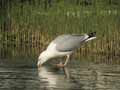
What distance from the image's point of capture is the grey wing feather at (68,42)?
15950 mm

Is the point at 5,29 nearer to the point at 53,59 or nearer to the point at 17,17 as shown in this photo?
the point at 17,17

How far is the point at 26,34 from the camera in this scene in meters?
19.1

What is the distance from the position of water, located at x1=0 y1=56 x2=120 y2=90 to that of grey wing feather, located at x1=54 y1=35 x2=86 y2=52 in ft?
1.41

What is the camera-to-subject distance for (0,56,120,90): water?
11797mm

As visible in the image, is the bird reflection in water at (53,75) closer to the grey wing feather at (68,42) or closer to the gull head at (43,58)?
the gull head at (43,58)

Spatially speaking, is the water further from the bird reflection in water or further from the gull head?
the gull head

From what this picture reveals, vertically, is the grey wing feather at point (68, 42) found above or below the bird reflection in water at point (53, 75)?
above

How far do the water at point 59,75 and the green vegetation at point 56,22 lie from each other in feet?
5.88

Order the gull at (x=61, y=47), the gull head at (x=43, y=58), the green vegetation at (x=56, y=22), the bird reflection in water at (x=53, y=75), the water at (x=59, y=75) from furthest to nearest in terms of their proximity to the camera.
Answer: the green vegetation at (x=56, y=22), the gull at (x=61, y=47), the gull head at (x=43, y=58), the bird reflection in water at (x=53, y=75), the water at (x=59, y=75)

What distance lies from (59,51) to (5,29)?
4330 mm

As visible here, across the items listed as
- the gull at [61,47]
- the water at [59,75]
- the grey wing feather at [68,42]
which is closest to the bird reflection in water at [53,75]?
the water at [59,75]

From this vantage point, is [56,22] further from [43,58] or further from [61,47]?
[43,58]

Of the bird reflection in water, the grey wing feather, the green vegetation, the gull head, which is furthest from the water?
the green vegetation

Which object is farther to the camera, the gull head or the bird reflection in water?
the gull head
